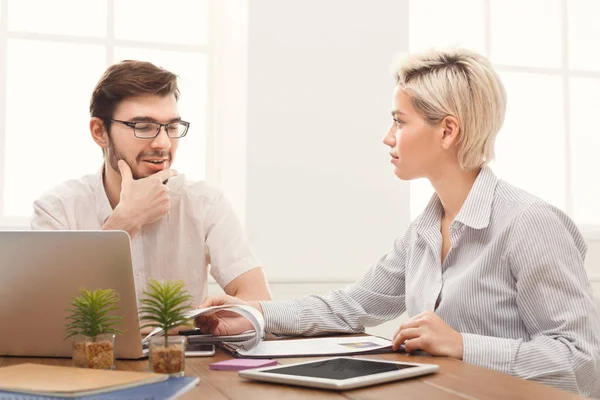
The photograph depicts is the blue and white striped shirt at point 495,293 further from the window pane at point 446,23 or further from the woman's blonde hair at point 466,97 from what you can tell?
the window pane at point 446,23

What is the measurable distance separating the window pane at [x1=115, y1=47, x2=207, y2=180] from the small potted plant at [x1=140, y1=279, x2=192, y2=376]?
7.34ft

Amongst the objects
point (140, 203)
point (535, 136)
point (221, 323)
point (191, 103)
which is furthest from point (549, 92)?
point (221, 323)

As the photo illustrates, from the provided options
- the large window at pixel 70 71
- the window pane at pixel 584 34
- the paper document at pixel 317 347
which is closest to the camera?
the paper document at pixel 317 347

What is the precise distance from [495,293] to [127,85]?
133cm

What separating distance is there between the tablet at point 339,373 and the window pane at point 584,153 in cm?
307

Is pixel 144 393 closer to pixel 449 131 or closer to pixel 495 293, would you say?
pixel 495 293

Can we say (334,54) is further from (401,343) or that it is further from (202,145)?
(401,343)

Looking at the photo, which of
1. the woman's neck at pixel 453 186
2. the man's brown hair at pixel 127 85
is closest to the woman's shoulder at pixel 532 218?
the woman's neck at pixel 453 186

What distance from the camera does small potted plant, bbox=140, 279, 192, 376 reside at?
1000 mm

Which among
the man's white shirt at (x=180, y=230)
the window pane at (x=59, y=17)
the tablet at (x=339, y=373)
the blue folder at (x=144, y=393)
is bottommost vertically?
the tablet at (x=339, y=373)

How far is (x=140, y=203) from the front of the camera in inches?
85.4

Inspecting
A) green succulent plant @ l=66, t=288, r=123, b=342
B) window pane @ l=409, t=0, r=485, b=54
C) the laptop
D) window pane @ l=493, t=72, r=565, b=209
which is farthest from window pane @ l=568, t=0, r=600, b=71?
green succulent plant @ l=66, t=288, r=123, b=342

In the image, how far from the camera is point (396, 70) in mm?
1898

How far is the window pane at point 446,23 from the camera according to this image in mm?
3639
